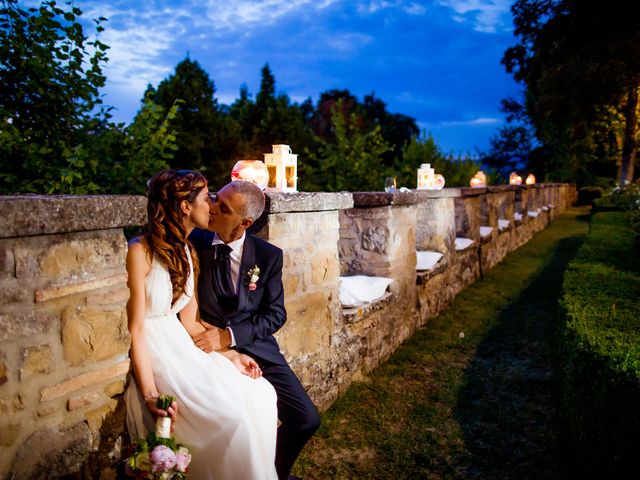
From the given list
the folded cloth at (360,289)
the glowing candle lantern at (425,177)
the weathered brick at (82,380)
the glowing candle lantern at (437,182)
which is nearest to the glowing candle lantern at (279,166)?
the folded cloth at (360,289)

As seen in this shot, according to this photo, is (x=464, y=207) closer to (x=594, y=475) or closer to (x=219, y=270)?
(x=594, y=475)

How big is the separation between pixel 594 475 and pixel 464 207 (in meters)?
4.86

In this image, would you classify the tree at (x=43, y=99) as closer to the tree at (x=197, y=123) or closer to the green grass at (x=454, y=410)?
the green grass at (x=454, y=410)

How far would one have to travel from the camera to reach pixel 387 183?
192 inches

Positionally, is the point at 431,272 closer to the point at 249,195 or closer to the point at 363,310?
the point at 363,310

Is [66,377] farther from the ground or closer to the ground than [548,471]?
→ farther from the ground

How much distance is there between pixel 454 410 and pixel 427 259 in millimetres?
2276

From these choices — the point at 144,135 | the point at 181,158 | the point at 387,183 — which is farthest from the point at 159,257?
the point at 181,158

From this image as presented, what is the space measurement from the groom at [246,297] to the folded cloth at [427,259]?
299 centimetres

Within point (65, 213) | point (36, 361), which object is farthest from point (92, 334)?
point (65, 213)

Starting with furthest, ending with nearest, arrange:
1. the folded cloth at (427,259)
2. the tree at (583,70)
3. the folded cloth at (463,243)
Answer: the tree at (583,70), the folded cloth at (463,243), the folded cloth at (427,259)

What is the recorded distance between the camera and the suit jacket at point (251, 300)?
2.33 meters

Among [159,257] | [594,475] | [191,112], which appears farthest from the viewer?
[191,112]

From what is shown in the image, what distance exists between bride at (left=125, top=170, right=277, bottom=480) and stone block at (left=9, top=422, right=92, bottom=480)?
7.4 inches
